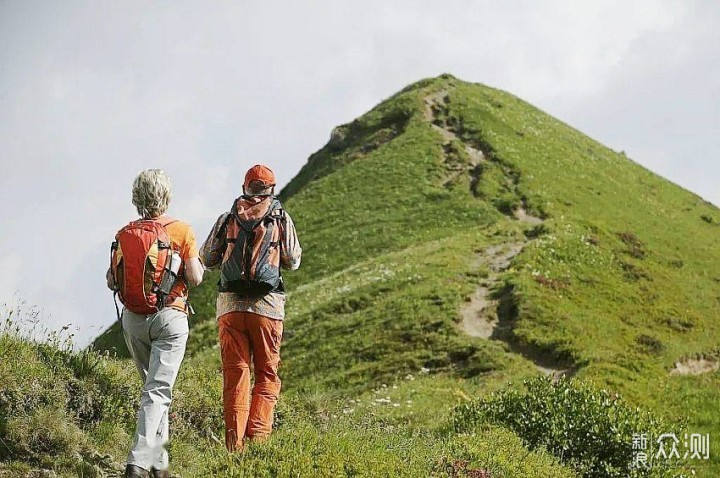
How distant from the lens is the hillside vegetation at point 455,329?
8789 mm

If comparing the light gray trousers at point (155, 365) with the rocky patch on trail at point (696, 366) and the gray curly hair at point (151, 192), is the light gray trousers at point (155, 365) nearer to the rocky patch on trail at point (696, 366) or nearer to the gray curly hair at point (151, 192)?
the gray curly hair at point (151, 192)

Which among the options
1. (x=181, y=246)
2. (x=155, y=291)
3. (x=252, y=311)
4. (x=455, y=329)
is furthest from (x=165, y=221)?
(x=455, y=329)

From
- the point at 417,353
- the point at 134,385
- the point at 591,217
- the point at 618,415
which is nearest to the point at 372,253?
the point at 591,217

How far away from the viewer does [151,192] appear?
7.82m

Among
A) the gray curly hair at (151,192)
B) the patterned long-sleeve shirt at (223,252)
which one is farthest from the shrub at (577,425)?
the gray curly hair at (151,192)

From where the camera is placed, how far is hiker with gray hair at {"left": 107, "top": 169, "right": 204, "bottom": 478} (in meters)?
7.45

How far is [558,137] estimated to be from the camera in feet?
223

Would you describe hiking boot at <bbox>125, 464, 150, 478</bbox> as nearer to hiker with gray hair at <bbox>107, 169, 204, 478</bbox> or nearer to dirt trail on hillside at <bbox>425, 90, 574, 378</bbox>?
hiker with gray hair at <bbox>107, 169, 204, 478</bbox>

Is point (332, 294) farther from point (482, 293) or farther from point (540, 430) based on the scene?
point (540, 430)

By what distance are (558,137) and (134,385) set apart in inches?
2478

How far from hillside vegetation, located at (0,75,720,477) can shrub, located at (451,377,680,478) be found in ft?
A: 0.13

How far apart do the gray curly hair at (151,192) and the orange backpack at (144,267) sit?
0.26 m

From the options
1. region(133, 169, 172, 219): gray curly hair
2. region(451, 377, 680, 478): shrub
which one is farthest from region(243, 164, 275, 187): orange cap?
region(451, 377, 680, 478): shrub

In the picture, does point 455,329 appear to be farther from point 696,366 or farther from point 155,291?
point 155,291
